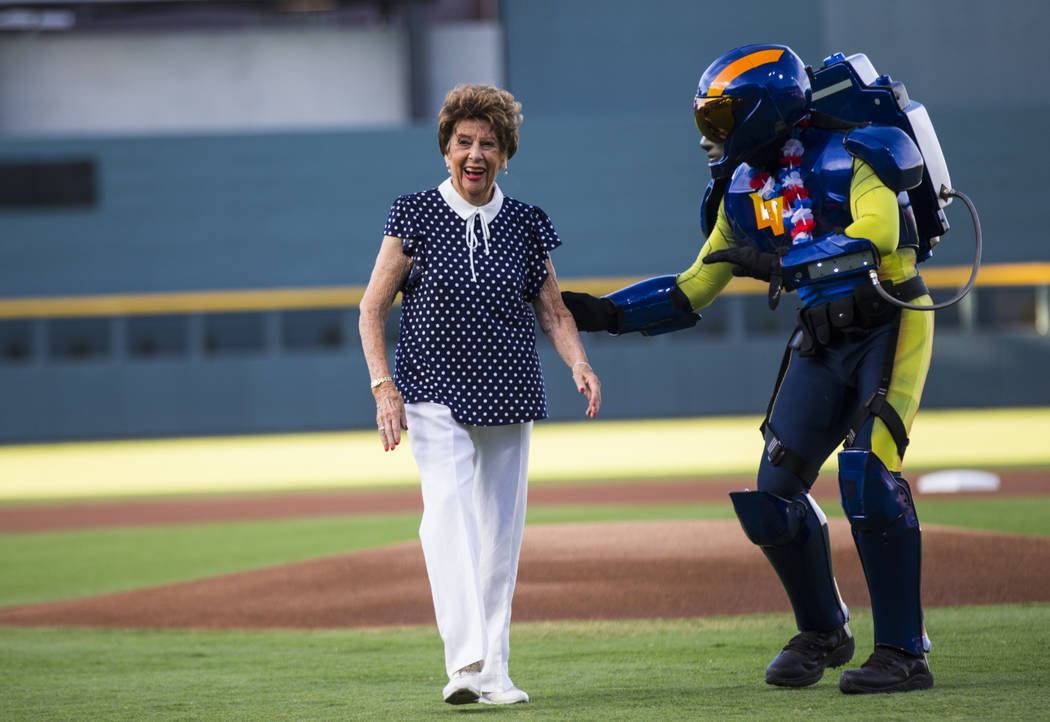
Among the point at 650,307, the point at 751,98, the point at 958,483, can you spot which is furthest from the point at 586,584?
the point at 958,483

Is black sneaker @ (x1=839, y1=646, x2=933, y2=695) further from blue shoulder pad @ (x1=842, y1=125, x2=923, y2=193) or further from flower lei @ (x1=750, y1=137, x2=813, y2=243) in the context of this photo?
blue shoulder pad @ (x1=842, y1=125, x2=923, y2=193)

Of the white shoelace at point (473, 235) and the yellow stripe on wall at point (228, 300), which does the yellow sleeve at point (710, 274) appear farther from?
the yellow stripe on wall at point (228, 300)

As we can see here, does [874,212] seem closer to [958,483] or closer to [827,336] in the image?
[827,336]

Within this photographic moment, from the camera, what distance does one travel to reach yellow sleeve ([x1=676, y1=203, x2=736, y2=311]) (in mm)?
5480

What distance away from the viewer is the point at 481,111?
4.84 metres

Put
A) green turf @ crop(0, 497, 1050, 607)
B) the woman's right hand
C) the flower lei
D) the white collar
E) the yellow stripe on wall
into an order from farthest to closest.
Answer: the yellow stripe on wall < green turf @ crop(0, 497, 1050, 607) < the flower lei < the white collar < the woman's right hand

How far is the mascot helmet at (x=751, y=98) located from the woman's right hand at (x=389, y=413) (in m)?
1.50

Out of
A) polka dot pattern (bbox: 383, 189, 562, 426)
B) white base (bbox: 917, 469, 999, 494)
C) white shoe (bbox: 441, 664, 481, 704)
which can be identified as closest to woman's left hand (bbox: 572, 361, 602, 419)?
polka dot pattern (bbox: 383, 189, 562, 426)

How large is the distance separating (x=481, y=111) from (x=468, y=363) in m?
0.87

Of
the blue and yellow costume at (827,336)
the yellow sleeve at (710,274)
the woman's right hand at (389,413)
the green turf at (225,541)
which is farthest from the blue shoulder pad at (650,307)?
the green turf at (225,541)

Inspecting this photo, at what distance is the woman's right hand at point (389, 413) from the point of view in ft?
15.4

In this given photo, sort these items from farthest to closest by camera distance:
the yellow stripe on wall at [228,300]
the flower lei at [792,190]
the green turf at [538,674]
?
the yellow stripe on wall at [228,300] < the flower lei at [792,190] < the green turf at [538,674]

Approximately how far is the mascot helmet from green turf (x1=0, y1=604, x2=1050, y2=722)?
77.4 inches

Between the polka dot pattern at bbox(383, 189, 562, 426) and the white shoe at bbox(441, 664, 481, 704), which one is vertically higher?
the polka dot pattern at bbox(383, 189, 562, 426)
